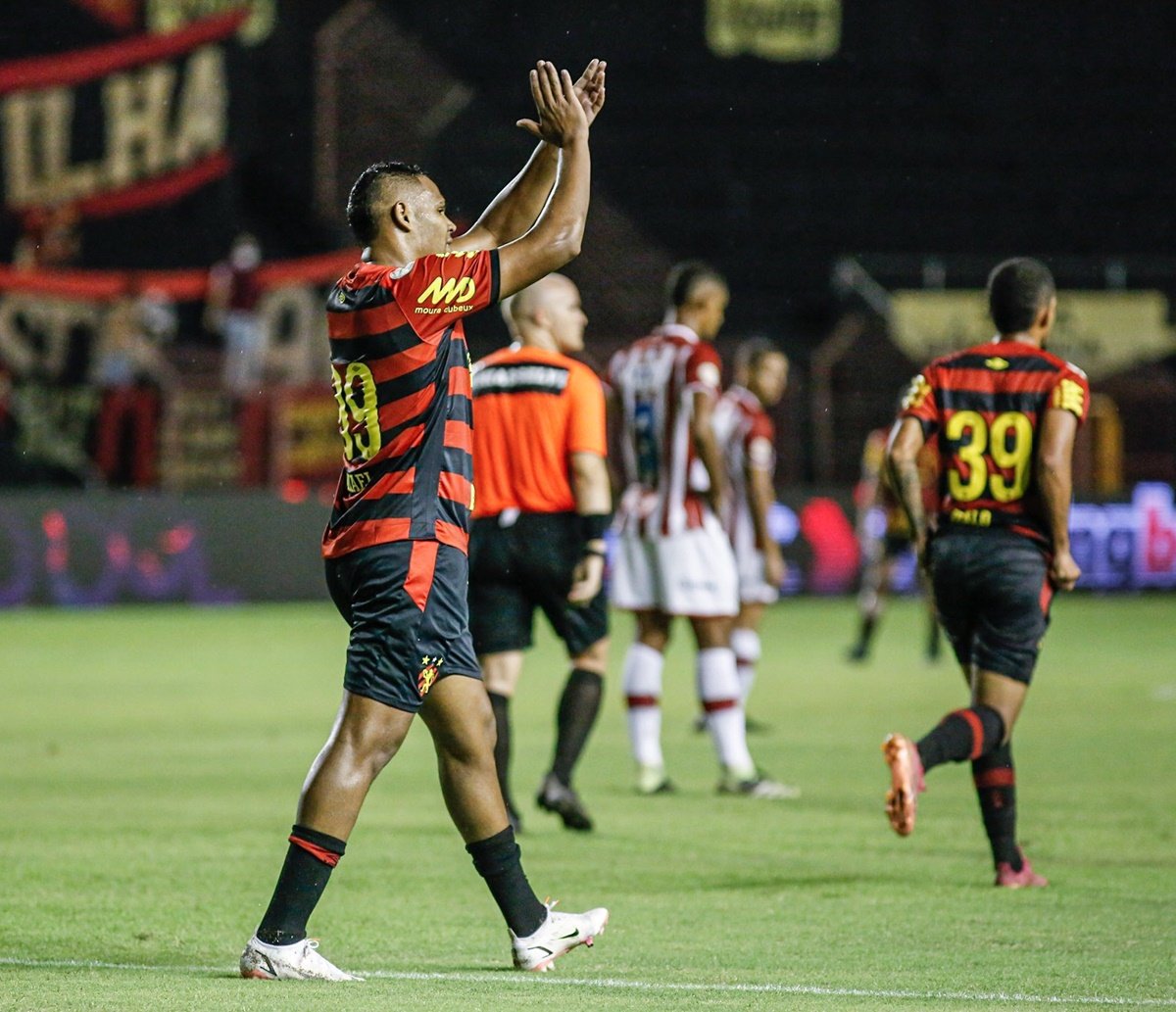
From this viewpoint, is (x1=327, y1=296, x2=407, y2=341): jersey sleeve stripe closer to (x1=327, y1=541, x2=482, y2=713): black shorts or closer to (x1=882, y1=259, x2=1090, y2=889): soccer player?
(x1=327, y1=541, x2=482, y2=713): black shorts

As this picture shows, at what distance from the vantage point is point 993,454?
7.14 metres

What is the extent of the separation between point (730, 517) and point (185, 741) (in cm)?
371

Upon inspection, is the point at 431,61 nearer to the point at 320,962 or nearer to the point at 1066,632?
the point at 1066,632

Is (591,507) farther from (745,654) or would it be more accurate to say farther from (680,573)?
(745,654)

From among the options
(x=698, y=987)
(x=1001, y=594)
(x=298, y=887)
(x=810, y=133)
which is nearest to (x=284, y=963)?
(x=298, y=887)

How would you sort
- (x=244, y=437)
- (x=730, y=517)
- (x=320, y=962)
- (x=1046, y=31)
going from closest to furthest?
(x=320, y=962), (x=730, y=517), (x=244, y=437), (x=1046, y=31)

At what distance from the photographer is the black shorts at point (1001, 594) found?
277 inches

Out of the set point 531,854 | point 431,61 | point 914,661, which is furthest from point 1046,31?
point 531,854

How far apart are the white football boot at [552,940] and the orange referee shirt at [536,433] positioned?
3299mm

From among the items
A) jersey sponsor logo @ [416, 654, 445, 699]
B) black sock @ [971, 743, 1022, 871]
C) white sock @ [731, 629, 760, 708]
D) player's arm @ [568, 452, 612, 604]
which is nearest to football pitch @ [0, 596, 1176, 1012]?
black sock @ [971, 743, 1022, 871]

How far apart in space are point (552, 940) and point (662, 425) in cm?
480

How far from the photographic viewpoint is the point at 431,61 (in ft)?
105

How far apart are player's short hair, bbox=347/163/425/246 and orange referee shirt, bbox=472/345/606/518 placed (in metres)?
3.14

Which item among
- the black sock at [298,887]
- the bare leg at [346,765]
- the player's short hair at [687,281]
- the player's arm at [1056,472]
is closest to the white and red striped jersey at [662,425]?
the player's short hair at [687,281]
